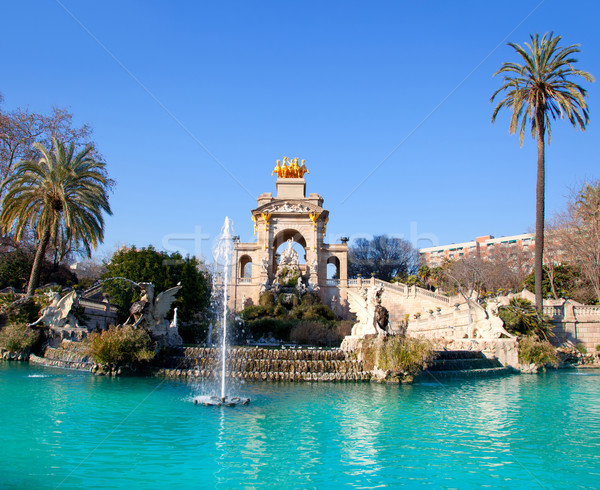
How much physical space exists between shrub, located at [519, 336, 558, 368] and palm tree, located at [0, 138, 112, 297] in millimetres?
21458

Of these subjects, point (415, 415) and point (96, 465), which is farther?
point (415, 415)

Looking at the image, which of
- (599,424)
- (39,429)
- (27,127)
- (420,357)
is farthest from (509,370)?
(27,127)

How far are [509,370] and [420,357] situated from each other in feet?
23.3

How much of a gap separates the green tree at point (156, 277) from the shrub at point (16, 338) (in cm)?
1023

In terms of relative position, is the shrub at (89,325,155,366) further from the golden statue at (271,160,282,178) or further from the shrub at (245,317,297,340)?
the golden statue at (271,160,282,178)

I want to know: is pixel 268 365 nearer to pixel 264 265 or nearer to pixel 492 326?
pixel 492 326

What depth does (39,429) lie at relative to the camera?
8336 millimetres

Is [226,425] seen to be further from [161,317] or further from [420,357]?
[161,317]

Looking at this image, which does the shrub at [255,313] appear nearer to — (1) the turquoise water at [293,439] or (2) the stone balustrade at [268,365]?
(2) the stone balustrade at [268,365]

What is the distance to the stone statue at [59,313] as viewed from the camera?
67.8ft

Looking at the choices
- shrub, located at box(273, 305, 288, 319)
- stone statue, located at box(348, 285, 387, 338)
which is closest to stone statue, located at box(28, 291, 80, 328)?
stone statue, located at box(348, 285, 387, 338)

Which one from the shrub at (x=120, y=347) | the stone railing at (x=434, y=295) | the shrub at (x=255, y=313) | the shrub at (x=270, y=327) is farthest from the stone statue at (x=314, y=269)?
the shrub at (x=120, y=347)

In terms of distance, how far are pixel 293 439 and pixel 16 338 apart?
16004mm

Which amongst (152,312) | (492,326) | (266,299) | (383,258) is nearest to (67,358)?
(152,312)
